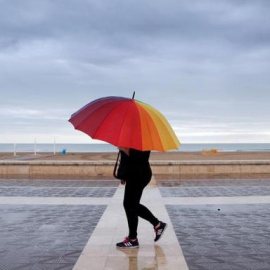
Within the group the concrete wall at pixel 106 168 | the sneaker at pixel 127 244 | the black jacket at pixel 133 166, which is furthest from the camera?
the concrete wall at pixel 106 168

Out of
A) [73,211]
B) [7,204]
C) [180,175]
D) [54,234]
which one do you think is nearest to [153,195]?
[73,211]

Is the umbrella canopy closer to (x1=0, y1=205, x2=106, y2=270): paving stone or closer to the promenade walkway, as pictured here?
the promenade walkway

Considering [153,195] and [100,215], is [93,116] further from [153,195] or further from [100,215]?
[153,195]

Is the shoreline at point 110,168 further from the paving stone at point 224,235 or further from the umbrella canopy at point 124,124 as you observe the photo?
the umbrella canopy at point 124,124

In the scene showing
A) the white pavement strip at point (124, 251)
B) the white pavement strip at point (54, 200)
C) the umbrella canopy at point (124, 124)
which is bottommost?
the white pavement strip at point (124, 251)

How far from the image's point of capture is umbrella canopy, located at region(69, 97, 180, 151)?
4.68 meters

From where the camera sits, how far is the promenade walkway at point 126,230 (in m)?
4.84

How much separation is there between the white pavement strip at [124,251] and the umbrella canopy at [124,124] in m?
1.28

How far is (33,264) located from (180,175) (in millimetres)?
11004

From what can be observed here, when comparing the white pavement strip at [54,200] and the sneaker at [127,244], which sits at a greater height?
the white pavement strip at [54,200]

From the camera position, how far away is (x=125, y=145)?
15.1 feet

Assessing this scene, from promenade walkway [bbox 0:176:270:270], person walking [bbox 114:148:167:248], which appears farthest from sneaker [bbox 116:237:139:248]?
promenade walkway [bbox 0:176:270:270]

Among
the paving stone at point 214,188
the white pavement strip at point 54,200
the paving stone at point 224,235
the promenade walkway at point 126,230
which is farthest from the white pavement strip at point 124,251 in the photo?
the paving stone at point 214,188

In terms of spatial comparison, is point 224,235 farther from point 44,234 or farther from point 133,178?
point 44,234
